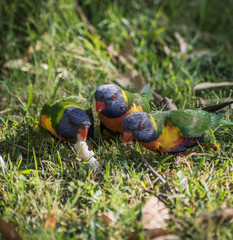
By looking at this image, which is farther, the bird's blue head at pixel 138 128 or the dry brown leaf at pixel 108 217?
the bird's blue head at pixel 138 128

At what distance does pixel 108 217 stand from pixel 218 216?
661 millimetres

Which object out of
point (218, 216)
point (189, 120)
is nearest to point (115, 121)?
point (189, 120)

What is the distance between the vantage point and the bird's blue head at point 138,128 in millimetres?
2311

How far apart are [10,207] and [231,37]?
12.6 ft

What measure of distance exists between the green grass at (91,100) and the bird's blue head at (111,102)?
270 millimetres

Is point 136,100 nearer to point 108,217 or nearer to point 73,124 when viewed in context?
point 73,124

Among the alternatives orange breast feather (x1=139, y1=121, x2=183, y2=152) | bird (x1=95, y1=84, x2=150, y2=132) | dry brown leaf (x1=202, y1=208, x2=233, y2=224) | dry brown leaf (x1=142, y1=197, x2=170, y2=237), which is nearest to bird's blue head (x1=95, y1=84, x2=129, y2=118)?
bird (x1=95, y1=84, x2=150, y2=132)

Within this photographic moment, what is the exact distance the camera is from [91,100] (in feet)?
11.1

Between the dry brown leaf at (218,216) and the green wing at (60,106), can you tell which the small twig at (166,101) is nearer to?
the green wing at (60,106)

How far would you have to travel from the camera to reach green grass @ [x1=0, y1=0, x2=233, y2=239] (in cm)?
202

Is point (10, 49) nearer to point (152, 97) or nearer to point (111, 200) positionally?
point (152, 97)

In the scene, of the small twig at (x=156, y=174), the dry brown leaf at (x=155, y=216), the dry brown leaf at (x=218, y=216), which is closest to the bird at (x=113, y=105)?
the small twig at (x=156, y=174)

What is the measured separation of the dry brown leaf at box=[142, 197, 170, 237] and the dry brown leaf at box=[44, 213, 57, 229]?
1.81 ft

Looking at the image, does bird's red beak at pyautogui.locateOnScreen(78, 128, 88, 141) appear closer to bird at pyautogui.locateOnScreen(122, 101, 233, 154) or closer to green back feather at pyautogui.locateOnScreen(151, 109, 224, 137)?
bird at pyautogui.locateOnScreen(122, 101, 233, 154)
